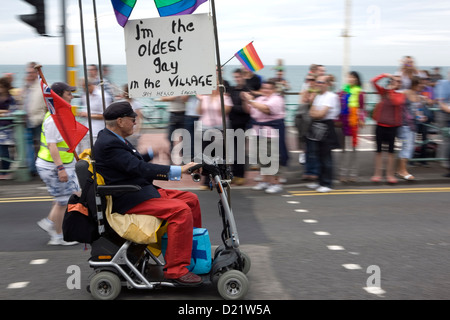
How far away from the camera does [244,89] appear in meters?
9.55

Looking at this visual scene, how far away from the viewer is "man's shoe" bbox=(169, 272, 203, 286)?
4.57 m

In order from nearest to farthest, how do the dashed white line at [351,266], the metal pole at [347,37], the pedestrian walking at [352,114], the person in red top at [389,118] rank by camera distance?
the dashed white line at [351,266]
the person in red top at [389,118]
the pedestrian walking at [352,114]
the metal pole at [347,37]

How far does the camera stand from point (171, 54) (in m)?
4.82

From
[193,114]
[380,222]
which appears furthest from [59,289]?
[193,114]

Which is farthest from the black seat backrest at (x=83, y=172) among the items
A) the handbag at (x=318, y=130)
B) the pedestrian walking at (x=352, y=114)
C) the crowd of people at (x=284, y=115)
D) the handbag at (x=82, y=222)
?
the pedestrian walking at (x=352, y=114)

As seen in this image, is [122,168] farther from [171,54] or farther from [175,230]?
[171,54]

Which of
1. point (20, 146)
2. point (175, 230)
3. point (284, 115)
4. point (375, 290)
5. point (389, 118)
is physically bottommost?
point (375, 290)

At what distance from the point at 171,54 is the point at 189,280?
6.23 ft

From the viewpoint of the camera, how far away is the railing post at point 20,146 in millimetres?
9969

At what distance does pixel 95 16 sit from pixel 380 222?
14.7 ft

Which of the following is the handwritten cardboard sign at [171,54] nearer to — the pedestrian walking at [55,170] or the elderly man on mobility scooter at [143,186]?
the elderly man on mobility scooter at [143,186]

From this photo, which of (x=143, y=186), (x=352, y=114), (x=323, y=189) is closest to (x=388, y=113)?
(x=352, y=114)

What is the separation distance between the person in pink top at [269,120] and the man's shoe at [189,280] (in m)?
4.66

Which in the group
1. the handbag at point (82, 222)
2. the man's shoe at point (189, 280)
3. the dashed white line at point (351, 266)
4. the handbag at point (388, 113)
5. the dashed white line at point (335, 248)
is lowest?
the dashed white line at point (351, 266)
